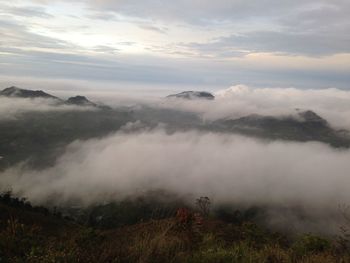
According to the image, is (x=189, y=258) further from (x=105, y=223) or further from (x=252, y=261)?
(x=105, y=223)

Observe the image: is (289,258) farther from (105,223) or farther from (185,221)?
(105,223)

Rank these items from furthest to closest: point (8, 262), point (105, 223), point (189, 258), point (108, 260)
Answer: point (105, 223), point (189, 258), point (108, 260), point (8, 262)

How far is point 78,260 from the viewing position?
7.32m

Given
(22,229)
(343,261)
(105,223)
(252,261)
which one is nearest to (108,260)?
(22,229)

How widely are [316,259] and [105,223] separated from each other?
197m

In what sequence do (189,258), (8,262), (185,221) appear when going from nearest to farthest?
(8,262) < (189,258) < (185,221)

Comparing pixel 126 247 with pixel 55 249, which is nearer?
pixel 55 249

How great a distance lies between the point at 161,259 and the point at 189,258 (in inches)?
25.3

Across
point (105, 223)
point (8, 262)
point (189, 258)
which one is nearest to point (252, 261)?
point (189, 258)

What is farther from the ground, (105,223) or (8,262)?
(8,262)

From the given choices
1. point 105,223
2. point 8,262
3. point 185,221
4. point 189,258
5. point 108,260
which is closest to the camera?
point 8,262

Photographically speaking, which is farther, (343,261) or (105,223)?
(105,223)

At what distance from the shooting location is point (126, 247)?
29.5 feet

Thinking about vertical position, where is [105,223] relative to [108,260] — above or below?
below
